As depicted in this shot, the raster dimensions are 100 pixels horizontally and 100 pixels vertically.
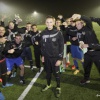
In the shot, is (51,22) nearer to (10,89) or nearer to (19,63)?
(19,63)

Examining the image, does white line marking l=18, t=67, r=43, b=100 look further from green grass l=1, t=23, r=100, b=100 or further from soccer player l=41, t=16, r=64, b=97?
soccer player l=41, t=16, r=64, b=97

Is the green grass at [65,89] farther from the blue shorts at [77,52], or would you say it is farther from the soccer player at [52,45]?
the blue shorts at [77,52]

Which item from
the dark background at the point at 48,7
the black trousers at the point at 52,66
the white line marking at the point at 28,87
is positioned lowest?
the white line marking at the point at 28,87

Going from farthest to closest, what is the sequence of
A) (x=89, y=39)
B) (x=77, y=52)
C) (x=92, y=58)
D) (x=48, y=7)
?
(x=48, y=7)
(x=77, y=52)
(x=92, y=58)
(x=89, y=39)

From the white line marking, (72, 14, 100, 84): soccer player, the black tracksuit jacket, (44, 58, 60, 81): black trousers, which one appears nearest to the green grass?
the white line marking

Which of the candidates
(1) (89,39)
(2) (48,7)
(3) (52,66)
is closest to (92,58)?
(1) (89,39)

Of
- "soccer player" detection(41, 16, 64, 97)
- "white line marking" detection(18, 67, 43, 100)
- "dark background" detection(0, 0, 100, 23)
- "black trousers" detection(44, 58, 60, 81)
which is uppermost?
"dark background" detection(0, 0, 100, 23)

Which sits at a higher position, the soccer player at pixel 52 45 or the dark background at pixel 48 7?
the dark background at pixel 48 7

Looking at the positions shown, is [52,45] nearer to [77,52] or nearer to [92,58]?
[92,58]

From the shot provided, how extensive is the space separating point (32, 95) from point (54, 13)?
45488 millimetres

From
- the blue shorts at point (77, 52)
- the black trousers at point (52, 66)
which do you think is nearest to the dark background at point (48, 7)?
the blue shorts at point (77, 52)

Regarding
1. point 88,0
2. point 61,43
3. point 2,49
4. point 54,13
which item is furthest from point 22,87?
point 88,0

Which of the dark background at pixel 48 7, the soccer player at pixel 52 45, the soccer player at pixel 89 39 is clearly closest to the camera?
the soccer player at pixel 52 45

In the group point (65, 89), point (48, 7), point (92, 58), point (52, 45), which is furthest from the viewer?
point (48, 7)
